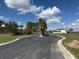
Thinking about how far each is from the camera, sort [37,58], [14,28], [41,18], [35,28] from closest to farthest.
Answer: [37,58], [14,28], [41,18], [35,28]

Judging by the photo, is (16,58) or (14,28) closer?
(16,58)

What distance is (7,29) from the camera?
4803 inches

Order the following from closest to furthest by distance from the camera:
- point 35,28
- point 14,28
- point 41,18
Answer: point 14,28, point 41,18, point 35,28

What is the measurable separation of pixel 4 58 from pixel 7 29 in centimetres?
10662

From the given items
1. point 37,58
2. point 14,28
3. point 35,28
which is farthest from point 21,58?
point 35,28

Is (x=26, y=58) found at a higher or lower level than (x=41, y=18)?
lower

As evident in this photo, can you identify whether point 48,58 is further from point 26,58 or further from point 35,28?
point 35,28

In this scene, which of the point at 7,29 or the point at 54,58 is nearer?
the point at 54,58

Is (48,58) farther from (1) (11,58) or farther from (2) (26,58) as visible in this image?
(1) (11,58)

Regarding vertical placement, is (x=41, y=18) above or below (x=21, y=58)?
above

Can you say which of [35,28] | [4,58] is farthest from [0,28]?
[4,58]

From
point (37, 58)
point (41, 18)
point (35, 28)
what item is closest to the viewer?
point (37, 58)

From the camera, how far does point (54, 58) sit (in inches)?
683

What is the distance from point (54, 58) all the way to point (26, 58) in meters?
2.72
